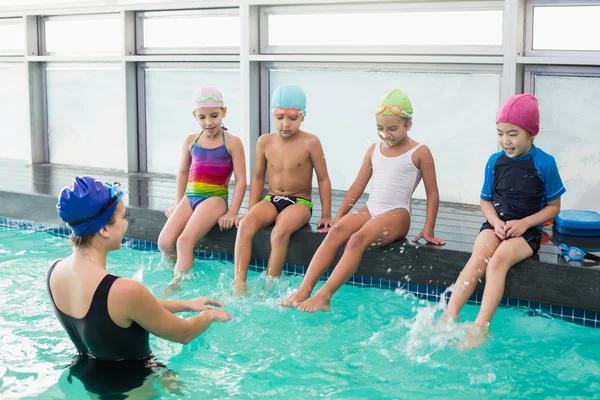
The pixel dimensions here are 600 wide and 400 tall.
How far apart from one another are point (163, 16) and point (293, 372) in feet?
18.2

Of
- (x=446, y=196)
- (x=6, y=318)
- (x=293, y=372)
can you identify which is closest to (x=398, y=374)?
(x=293, y=372)

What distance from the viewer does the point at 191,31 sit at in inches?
334

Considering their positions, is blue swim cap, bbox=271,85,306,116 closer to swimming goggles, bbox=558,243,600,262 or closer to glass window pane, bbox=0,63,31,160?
swimming goggles, bbox=558,243,600,262

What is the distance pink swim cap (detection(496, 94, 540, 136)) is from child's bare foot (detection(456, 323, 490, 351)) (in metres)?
1.27

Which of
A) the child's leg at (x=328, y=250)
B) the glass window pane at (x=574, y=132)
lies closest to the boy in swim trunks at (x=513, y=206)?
the child's leg at (x=328, y=250)

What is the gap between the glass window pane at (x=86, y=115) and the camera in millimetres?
9133

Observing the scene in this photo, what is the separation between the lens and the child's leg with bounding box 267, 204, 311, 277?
5.39 metres

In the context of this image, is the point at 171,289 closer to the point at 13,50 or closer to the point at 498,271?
the point at 498,271

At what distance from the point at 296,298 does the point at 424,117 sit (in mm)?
2923

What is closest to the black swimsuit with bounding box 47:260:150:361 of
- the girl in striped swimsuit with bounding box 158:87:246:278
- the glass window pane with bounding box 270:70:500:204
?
the girl in striped swimsuit with bounding box 158:87:246:278

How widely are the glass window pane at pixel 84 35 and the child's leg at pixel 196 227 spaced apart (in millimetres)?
3762

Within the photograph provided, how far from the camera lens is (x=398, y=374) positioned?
4.15 m

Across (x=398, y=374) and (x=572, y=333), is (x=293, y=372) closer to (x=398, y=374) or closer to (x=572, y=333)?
(x=398, y=374)

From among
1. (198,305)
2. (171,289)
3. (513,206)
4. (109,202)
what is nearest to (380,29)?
(513,206)
